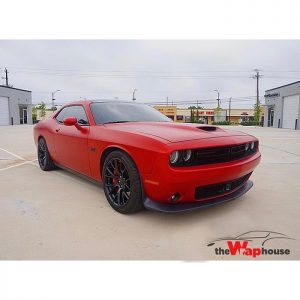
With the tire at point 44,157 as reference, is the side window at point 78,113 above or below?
above

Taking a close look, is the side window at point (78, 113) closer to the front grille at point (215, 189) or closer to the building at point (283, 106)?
the front grille at point (215, 189)

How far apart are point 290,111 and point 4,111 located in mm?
32713

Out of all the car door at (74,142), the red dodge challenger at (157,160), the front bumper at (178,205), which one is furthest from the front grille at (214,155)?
the car door at (74,142)

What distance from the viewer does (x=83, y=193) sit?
3.62 meters

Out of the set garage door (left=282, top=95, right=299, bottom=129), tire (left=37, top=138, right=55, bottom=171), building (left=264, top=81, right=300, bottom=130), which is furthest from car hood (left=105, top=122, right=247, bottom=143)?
garage door (left=282, top=95, right=299, bottom=129)

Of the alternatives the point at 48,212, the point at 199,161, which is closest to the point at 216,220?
the point at 199,161

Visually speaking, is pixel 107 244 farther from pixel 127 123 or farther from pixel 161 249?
pixel 127 123

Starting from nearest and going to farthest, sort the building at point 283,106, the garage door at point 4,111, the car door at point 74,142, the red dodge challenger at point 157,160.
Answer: the red dodge challenger at point 157,160, the car door at point 74,142, the building at point 283,106, the garage door at point 4,111

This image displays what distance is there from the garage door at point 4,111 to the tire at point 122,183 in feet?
111

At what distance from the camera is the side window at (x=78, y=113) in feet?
12.1

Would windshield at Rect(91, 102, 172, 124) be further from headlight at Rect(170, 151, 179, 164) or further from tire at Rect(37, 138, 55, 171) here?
tire at Rect(37, 138, 55, 171)

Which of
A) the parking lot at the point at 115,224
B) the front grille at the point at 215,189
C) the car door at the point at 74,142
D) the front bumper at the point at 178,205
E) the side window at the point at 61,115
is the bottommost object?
the parking lot at the point at 115,224

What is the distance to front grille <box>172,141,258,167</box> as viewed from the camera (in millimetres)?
2492

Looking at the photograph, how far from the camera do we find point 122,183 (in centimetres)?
283
